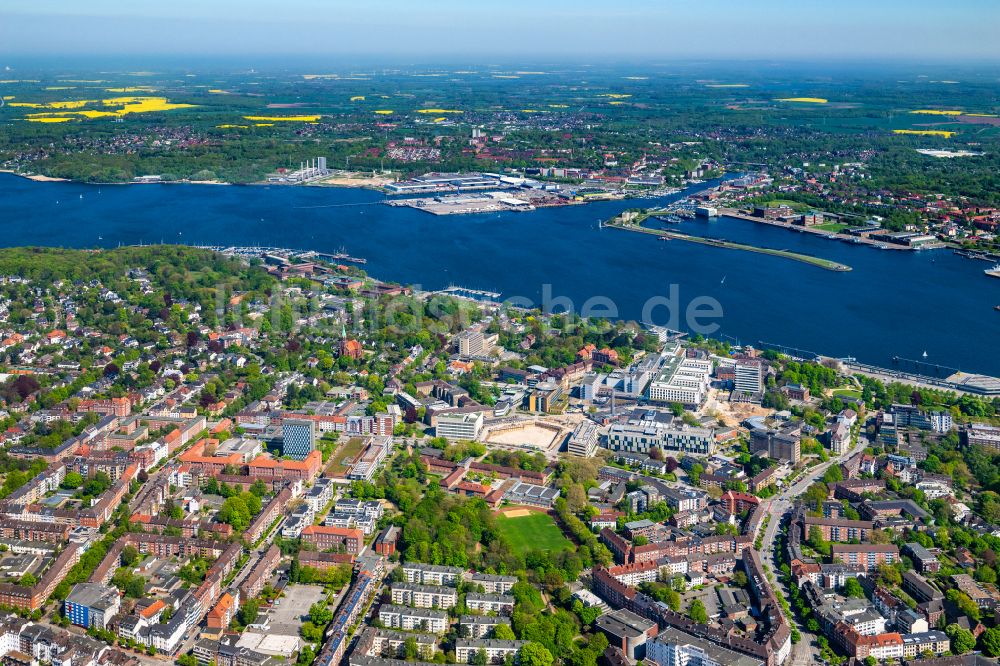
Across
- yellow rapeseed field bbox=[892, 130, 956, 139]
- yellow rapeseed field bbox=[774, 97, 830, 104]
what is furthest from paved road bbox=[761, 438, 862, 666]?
yellow rapeseed field bbox=[774, 97, 830, 104]

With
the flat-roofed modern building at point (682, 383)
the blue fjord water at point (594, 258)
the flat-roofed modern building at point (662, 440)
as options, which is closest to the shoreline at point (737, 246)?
the blue fjord water at point (594, 258)

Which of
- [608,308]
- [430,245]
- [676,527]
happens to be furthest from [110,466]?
[430,245]

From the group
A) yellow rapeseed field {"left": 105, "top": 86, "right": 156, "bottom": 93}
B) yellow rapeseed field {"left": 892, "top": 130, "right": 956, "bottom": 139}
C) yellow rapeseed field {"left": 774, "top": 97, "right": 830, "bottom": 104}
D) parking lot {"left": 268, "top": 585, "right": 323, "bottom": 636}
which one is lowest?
parking lot {"left": 268, "top": 585, "right": 323, "bottom": 636}

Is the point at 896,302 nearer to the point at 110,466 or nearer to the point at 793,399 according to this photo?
the point at 793,399

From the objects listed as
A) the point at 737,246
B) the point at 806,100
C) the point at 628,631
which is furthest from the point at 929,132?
the point at 628,631

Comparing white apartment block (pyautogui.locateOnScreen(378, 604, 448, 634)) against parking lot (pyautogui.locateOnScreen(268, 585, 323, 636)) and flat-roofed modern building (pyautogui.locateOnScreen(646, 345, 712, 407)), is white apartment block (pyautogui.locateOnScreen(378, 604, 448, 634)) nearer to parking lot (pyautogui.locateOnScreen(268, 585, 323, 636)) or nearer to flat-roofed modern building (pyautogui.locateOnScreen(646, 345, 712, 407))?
parking lot (pyautogui.locateOnScreen(268, 585, 323, 636))

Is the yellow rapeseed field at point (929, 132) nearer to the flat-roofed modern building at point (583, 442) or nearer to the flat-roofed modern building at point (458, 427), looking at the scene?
the flat-roofed modern building at point (583, 442)
